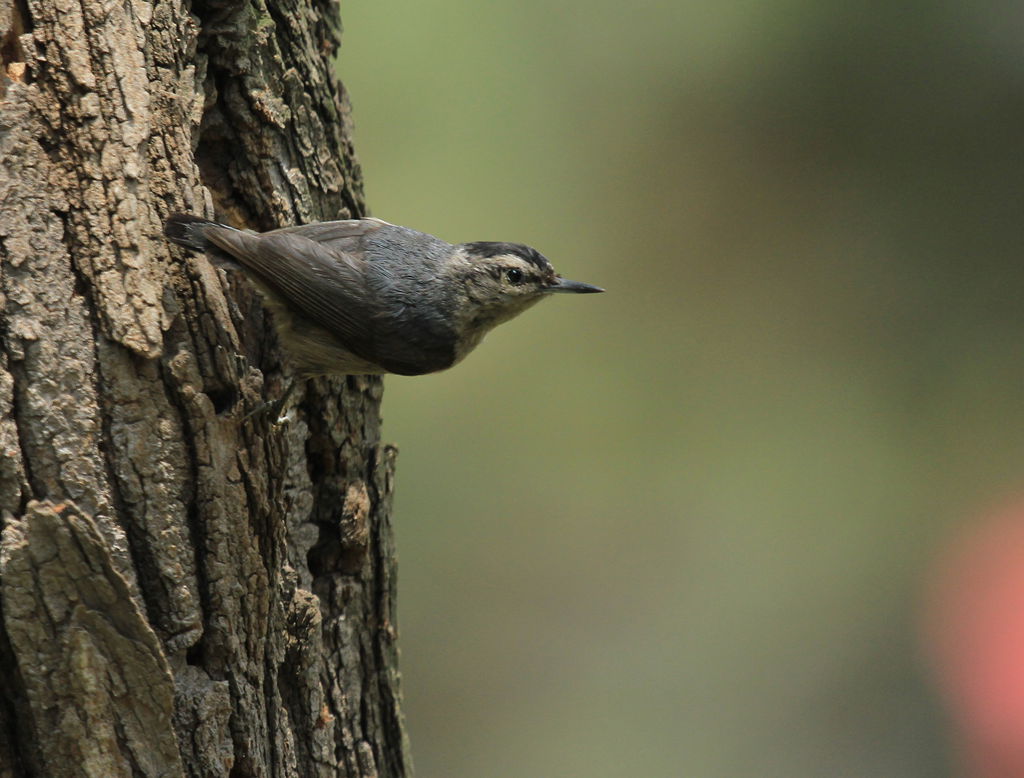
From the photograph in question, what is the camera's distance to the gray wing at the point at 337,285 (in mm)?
3139

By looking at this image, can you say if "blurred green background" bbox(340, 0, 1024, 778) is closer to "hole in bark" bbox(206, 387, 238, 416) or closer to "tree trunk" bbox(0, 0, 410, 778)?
"tree trunk" bbox(0, 0, 410, 778)

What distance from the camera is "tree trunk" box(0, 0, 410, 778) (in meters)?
2.34

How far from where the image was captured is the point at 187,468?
2.65 m

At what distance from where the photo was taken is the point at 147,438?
2580 millimetres

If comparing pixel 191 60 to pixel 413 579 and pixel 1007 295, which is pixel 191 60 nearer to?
pixel 413 579

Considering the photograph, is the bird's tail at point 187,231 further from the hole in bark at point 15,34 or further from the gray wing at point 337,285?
the hole in bark at point 15,34

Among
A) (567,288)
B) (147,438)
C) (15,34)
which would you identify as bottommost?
(147,438)

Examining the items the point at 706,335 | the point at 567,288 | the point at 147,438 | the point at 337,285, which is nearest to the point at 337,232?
the point at 337,285

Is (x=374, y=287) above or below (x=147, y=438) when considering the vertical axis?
above

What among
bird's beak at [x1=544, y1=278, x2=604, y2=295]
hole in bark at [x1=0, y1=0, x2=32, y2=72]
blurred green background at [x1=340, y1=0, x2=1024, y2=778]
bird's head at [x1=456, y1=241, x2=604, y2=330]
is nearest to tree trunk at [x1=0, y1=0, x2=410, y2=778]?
hole in bark at [x1=0, y1=0, x2=32, y2=72]

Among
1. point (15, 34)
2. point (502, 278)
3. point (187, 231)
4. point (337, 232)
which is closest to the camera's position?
point (15, 34)

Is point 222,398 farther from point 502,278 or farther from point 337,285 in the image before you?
point 502,278

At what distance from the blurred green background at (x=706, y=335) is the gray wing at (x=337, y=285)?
11.6 feet

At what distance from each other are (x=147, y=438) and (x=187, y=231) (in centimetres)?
56
